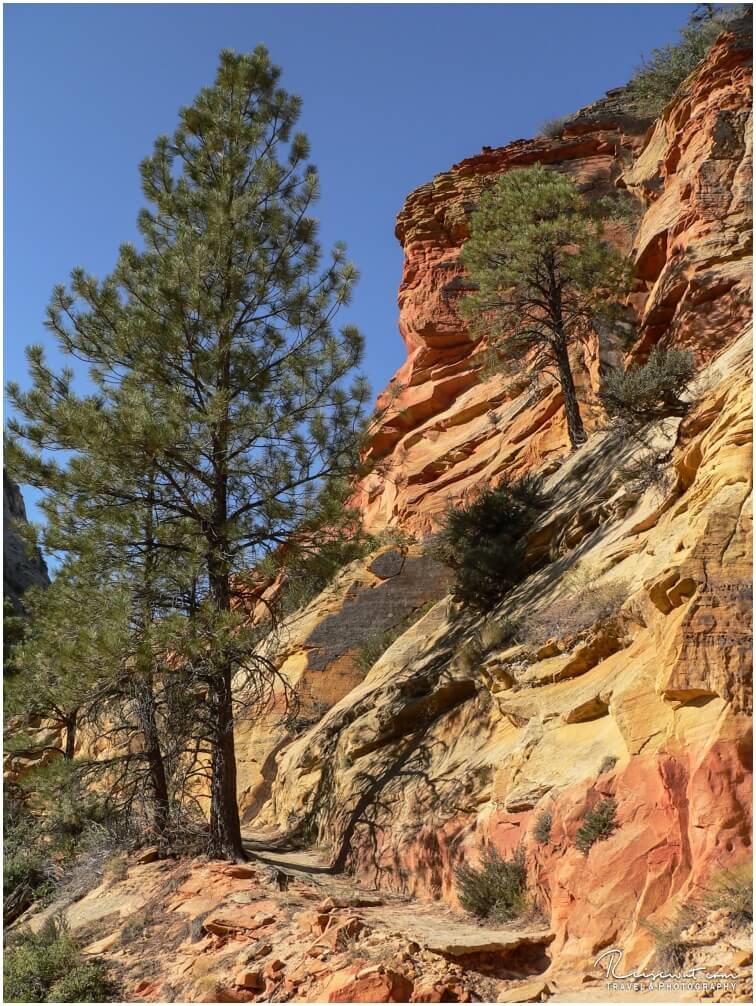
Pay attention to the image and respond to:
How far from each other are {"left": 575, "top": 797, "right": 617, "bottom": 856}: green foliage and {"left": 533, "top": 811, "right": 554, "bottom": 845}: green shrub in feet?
1.68

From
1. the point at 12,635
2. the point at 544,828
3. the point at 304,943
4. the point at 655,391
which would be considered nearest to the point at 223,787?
the point at 304,943

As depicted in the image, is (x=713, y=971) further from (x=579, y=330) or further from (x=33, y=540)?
(x=579, y=330)

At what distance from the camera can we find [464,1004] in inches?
229

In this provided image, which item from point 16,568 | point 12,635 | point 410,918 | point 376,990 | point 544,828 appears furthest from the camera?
point 16,568

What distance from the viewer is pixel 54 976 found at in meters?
7.74

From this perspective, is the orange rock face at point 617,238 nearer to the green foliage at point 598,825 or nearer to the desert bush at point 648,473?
the desert bush at point 648,473

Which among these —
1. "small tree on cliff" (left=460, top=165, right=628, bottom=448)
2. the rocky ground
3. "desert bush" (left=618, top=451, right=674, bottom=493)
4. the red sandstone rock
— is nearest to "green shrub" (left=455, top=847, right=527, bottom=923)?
the rocky ground

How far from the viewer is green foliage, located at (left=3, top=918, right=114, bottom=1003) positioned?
7348 millimetres

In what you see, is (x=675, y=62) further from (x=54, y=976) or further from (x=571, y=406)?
(x=54, y=976)

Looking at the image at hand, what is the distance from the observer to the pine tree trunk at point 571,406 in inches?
722

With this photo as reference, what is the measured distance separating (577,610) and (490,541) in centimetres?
475

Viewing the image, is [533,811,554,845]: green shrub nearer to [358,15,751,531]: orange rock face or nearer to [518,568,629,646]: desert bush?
[518,568,629,646]: desert bush

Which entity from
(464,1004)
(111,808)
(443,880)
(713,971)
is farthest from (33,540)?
(713,971)

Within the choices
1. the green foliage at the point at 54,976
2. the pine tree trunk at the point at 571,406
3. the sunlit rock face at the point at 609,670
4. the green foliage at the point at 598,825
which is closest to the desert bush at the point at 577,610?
the sunlit rock face at the point at 609,670
